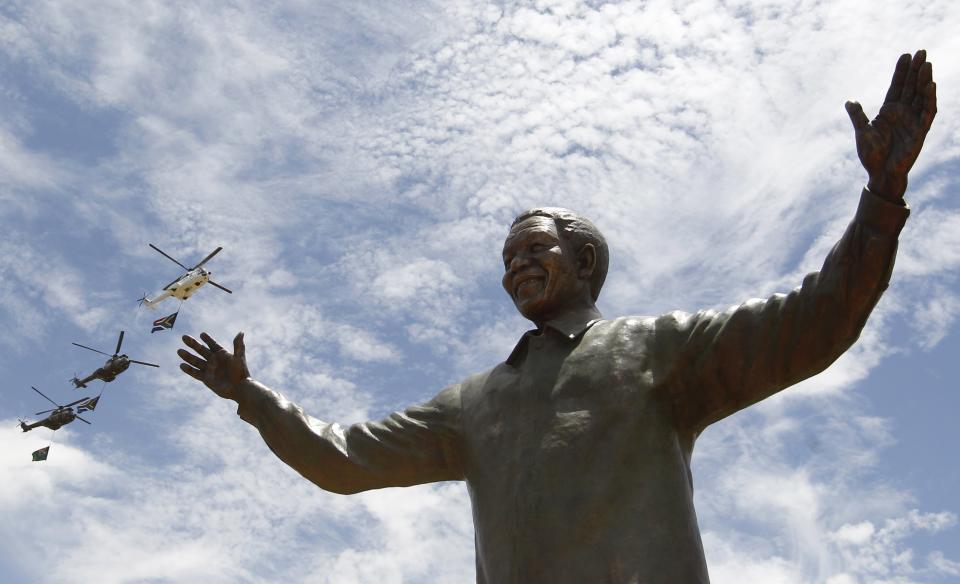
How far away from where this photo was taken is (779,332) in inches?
228

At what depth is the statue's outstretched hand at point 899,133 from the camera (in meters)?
5.44

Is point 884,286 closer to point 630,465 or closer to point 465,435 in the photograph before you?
point 630,465

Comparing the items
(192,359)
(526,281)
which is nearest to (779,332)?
(526,281)

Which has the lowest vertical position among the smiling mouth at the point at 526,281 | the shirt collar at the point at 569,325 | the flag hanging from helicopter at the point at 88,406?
the shirt collar at the point at 569,325

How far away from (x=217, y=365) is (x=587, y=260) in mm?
2558

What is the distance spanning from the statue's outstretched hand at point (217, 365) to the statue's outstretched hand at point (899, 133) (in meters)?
4.13

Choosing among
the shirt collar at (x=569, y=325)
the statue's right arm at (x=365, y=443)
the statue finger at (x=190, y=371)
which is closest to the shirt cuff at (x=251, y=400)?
the statue's right arm at (x=365, y=443)

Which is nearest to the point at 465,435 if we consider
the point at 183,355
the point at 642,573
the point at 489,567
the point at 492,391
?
the point at 492,391

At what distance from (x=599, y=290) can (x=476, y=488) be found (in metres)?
1.53

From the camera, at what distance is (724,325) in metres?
6.04

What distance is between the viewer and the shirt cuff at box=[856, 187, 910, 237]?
543cm

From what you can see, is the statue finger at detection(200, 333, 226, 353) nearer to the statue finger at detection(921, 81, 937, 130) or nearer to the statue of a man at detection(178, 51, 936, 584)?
the statue of a man at detection(178, 51, 936, 584)

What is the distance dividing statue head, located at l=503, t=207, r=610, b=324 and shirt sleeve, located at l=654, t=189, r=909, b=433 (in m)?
0.70

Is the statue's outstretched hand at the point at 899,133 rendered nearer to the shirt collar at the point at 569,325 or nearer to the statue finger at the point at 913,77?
the statue finger at the point at 913,77
